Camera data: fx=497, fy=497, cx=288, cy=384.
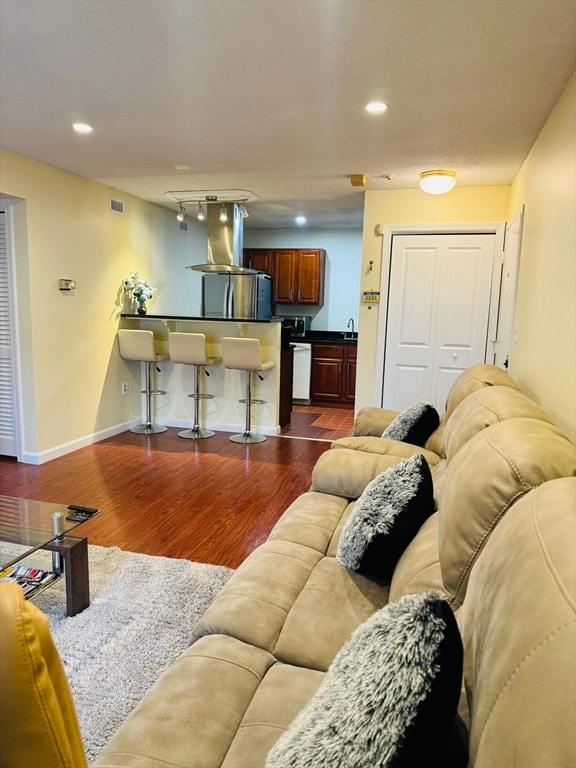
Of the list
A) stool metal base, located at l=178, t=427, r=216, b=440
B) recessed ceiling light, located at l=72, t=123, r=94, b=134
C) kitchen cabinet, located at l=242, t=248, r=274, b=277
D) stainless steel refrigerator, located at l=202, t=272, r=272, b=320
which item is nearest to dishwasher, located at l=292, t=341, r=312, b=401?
stainless steel refrigerator, located at l=202, t=272, r=272, b=320

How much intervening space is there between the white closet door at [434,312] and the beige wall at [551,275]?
1.19 m

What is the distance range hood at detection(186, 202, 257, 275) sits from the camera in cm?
535

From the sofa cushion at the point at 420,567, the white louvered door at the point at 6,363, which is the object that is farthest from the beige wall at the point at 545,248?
the white louvered door at the point at 6,363

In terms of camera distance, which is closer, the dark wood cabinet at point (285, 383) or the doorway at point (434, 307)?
the doorway at point (434, 307)

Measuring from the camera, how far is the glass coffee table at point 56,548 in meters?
2.07

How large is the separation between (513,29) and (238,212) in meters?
3.83

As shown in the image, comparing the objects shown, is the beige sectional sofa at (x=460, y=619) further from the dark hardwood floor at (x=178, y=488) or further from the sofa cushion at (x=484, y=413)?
the dark hardwood floor at (x=178, y=488)

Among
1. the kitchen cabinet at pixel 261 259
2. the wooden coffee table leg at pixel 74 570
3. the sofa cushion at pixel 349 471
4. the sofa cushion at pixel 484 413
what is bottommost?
the wooden coffee table leg at pixel 74 570

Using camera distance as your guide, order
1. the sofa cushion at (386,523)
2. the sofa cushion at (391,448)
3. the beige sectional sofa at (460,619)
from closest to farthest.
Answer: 1. the beige sectional sofa at (460,619)
2. the sofa cushion at (386,523)
3. the sofa cushion at (391,448)

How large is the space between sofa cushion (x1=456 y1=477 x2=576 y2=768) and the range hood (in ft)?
16.1

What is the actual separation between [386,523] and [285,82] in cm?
213

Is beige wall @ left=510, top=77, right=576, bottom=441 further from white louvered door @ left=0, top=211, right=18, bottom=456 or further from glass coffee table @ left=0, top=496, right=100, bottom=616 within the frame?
white louvered door @ left=0, top=211, right=18, bottom=456

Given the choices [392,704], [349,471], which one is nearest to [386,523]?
[349,471]

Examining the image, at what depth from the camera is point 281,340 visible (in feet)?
17.0
